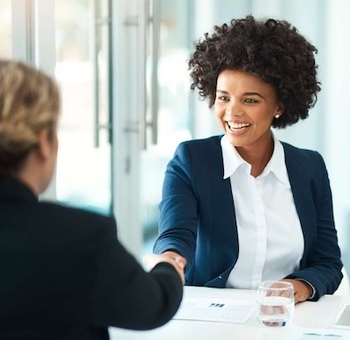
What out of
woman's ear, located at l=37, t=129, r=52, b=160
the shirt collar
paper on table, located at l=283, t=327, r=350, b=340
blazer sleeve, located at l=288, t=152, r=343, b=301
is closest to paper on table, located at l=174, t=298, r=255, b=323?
paper on table, located at l=283, t=327, r=350, b=340

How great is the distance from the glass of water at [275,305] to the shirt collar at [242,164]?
0.55m

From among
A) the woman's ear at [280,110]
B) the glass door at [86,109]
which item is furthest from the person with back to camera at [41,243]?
the glass door at [86,109]

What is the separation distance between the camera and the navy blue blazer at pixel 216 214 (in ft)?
7.61

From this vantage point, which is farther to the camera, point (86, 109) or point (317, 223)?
point (86, 109)

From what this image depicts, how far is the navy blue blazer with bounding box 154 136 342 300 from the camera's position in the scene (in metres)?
2.32

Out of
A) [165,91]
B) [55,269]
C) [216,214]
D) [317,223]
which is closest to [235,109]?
[216,214]

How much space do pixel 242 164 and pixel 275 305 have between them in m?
0.63

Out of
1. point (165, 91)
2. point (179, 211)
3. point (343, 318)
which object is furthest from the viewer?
point (165, 91)

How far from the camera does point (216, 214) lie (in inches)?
93.4

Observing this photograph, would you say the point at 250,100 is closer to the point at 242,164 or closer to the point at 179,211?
the point at 242,164

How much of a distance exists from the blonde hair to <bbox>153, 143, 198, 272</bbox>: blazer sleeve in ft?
3.31

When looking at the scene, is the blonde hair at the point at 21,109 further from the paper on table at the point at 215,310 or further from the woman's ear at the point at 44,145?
the paper on table at the point at 215,310

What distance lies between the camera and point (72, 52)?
3936 millimetres

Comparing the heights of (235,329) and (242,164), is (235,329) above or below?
below
